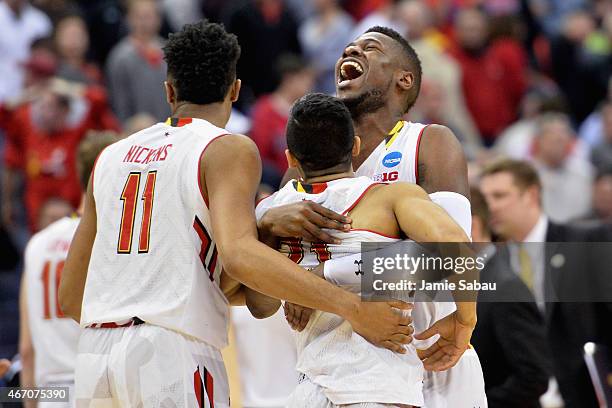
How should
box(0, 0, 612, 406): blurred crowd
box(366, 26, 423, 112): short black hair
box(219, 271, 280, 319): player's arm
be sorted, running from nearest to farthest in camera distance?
1. box(219, 271, 280, 319): player's arm
2. box(366, 26, 423, 112): short black hair
3. box(0, 0, 612, 406): blurred crowd

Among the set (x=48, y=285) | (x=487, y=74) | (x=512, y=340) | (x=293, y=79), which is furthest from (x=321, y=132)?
(x=487, y=74)

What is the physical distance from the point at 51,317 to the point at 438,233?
349 centimetres

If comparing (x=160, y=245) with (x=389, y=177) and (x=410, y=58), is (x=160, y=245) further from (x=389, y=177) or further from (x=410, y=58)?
(x=410, y=58)

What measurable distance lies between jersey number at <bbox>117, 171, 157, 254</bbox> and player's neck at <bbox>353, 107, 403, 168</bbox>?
1140mm

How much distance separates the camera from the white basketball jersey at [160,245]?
493 cm

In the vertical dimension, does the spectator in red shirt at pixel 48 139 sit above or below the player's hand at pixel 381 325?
above

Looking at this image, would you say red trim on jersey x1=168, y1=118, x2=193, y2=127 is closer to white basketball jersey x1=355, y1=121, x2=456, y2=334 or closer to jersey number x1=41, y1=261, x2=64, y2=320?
white basketball jersey x1=355, y1=121, x2=456, y2=334

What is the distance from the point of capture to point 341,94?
565 centimetres

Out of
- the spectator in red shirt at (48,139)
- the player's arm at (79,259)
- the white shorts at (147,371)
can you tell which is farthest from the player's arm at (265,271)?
the spectator in red shirt at (48,139)

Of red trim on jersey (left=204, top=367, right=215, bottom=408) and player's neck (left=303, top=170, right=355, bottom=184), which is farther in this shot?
red trim on jersey (left=204, top=367, right=215, bottom=408)

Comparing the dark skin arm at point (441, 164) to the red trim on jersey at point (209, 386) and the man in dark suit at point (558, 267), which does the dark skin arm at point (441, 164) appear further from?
the man in dark suit at point (558, 267)

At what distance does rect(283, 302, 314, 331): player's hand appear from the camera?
15.8ft

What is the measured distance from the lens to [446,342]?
16.6ft

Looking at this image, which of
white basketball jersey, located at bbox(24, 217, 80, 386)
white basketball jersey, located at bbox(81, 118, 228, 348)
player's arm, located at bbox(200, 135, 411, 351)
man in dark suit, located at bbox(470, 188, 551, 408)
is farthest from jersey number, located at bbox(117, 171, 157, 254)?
man in dark suit, located at bbox(470, 188, 551, 408)
